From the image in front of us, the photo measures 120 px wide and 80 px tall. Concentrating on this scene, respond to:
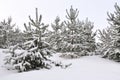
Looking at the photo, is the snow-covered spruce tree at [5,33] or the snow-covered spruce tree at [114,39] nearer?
the snow-covered spruce tree at [114,39]

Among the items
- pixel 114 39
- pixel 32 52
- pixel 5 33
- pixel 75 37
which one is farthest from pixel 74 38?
pixel 5 33

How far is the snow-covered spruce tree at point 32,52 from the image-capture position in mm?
12859

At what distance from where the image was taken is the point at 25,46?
13.5m

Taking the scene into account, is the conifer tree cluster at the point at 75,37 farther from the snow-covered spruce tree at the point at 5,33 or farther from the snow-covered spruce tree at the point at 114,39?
the snow-covered spruce tree at the point at 5,33

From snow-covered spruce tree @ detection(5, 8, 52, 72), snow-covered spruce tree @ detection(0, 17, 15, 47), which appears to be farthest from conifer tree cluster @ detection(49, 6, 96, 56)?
snow-covered spruce tree @ detection(0, 17, 15, 47)

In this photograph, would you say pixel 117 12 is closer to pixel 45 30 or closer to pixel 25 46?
pixel 45 30

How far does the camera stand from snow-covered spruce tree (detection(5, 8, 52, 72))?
42.2 feet

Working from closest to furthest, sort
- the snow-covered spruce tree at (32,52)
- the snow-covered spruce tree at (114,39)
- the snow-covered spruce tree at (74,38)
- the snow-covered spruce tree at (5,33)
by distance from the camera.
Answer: the snow-covered spruce tree at (32,52)
the snow-covered spruce tree at (114,39)
the snow-covered spruce tree at (74,38)
the snow-covered spruce tree at (5,33)

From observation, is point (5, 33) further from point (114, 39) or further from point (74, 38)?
point (114, 39)

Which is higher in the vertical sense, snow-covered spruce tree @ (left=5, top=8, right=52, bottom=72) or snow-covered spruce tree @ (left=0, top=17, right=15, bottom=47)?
snow-covered spruce tree @ (left=0, top=17, right=15, bottom=47)

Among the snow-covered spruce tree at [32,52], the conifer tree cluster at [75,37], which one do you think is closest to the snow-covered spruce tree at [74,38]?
the conifer tree cluster at [75,37]

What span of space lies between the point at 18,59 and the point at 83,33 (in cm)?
1149

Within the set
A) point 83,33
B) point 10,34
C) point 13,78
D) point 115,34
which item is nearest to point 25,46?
point 13,78

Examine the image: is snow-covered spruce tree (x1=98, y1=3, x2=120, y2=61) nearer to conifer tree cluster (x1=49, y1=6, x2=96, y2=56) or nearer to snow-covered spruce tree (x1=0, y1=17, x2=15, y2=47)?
conifer tree cluster (x1=49, y1=6, x2=96, y2=56)
